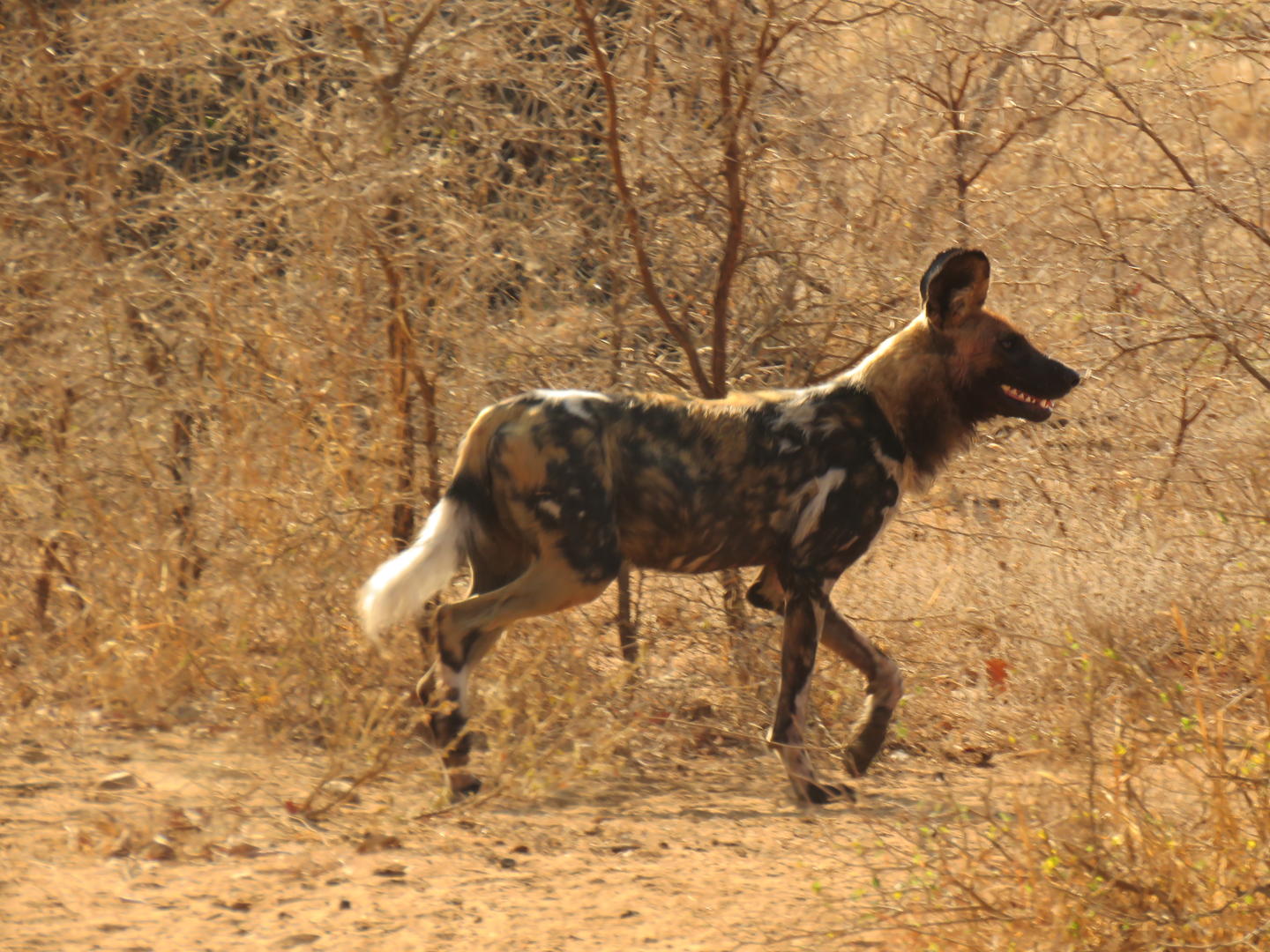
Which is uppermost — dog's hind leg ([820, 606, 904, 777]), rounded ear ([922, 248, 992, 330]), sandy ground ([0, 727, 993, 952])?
rounded ear ([922, 248, 992, 330])

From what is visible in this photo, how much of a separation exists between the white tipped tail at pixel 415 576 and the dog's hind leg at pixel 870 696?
1.20 meters

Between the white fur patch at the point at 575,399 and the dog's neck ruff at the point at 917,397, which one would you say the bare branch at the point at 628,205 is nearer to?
the dog's neck ruff at the point at 917,397

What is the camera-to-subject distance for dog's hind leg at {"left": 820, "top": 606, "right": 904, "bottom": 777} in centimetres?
482

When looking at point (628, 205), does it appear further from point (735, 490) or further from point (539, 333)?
point (735, 490)

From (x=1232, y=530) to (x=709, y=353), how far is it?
6.36ft

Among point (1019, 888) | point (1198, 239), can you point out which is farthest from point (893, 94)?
point (1019, 888)

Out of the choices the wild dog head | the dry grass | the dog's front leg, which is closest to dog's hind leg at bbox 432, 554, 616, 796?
the dry grass

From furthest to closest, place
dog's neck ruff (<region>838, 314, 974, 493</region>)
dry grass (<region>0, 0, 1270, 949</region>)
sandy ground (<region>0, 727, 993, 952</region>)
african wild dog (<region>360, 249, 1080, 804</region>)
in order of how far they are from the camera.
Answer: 1. dry grass (<region>0, 0, 1270, 949</region>)
2. dog's neck ruff (<region>838, 314, 974, 493</region>)
3. african wild dog (<region>360, 249, 1080, 804</region>)
4. sandy ground (<region>0, 727, 993, 952</region>)

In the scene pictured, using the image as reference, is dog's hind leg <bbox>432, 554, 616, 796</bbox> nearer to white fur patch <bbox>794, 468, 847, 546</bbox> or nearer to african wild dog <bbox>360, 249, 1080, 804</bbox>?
african wild dog <bbox>360, 249, 1080, 804</bbox>

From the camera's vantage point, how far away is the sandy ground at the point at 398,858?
11.4ft

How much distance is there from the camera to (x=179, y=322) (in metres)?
5.79

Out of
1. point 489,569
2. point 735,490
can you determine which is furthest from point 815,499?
point 489,569

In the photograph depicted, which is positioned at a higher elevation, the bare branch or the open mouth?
the bare branch

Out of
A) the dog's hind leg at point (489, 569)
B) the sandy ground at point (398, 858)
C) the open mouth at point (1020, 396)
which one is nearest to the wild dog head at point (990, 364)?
the open mouth at point (1020, 396)
